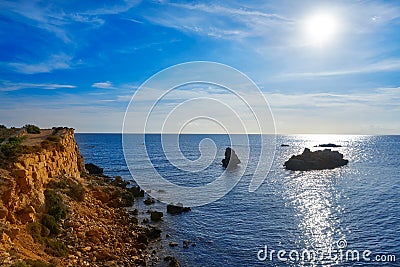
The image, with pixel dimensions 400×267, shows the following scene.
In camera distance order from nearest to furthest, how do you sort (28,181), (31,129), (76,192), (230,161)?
(28,181)
(76,192)
(31,129)
(230,161)

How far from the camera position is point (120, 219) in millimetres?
29828

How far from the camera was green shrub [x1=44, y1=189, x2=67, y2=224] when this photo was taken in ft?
70.3

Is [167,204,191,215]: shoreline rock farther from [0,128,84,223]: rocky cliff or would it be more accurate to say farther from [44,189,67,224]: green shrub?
[44,189,67,224]: green shrub

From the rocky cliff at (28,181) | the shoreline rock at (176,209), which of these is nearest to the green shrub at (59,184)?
the rocky cliff at (28,181)

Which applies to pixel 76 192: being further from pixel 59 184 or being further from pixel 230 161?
pixel 230 161

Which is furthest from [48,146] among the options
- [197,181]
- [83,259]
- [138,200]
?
[197,181]

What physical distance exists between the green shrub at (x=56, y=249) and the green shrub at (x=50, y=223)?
1235mm

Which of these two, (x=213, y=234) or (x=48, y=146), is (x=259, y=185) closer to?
(x=213, y=234)

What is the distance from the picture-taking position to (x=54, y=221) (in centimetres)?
2056

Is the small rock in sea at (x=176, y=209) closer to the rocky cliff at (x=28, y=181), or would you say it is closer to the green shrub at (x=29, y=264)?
the rocky cliff at (x=28, y=181)

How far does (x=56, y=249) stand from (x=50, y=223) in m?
2.31

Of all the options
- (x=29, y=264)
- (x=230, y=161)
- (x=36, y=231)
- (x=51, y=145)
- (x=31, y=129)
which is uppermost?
(x=31, y=129)

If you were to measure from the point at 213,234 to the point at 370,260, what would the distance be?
1280 centimetres

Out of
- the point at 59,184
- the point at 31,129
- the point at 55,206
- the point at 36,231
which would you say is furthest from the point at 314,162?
the point at 36,231
